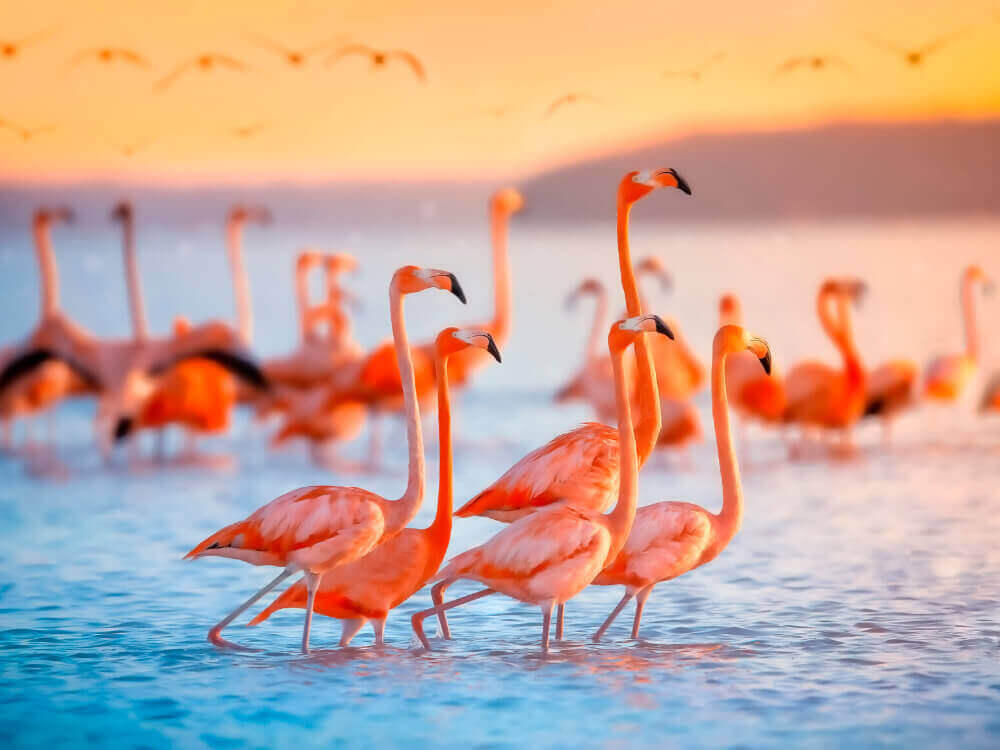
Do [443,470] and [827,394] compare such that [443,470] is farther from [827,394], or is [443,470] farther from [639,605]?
[827,394]

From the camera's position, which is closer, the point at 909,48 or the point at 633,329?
the point at 633,329

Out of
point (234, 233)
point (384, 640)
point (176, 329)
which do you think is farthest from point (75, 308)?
point (384, 640)

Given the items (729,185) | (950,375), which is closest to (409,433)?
(950,375)

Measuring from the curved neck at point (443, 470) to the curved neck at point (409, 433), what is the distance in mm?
90

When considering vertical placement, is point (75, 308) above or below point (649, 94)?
below

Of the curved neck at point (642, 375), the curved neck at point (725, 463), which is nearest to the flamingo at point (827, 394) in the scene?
the curved neck at point (642, 375)

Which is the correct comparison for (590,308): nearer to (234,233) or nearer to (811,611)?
(234,233)

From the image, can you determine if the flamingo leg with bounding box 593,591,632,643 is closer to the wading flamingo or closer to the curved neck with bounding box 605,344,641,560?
the curved neck with bounding box 605,344,641,560

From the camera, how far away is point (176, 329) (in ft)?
31.0

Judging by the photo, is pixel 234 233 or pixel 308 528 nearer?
pixel 308 528

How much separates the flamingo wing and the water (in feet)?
1.48

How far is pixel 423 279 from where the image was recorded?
14.1 feet

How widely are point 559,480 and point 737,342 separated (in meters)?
0.68

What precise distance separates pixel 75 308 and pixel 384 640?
865 inches
